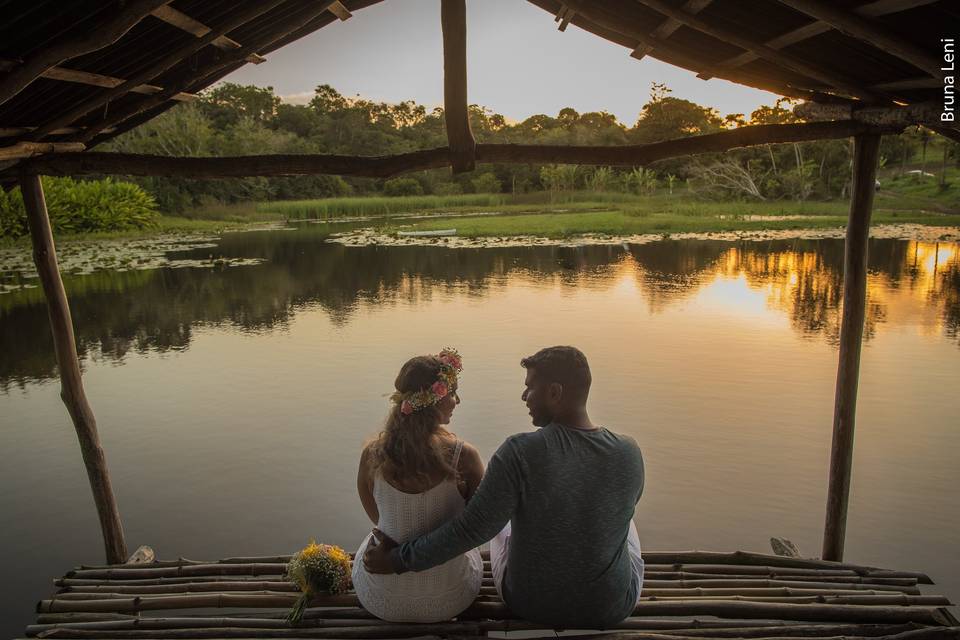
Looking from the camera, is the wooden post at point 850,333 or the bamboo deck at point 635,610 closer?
the bamboo deck at point 635,610

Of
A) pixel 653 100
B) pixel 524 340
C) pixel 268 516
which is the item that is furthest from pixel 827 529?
pixel 653 100

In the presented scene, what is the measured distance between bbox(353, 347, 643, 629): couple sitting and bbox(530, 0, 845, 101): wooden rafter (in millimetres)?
1971

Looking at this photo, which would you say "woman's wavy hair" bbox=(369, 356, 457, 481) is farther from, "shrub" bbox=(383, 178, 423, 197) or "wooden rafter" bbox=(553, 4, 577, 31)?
"shrub" bbox=(383, 178, 423, 197)

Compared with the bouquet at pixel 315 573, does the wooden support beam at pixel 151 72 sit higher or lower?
higher

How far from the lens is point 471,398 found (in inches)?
259

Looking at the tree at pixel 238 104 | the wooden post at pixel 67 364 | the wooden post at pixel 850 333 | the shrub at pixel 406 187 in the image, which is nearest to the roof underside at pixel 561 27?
the wooden post at pixel 850 333

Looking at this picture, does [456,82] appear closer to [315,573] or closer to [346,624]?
[315,573]

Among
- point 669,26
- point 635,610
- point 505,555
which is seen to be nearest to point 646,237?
point 669,26

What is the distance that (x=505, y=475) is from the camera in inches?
82.3

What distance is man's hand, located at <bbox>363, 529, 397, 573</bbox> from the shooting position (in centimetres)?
231

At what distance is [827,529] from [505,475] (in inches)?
96.0

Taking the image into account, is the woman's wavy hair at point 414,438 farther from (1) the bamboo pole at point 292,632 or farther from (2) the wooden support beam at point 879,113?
(2) the wooden support beam at point 879,113

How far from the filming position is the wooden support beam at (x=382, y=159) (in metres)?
3.46

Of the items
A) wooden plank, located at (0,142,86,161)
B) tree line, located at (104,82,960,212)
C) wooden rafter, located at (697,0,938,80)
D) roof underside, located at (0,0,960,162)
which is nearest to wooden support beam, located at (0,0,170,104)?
roof underside, located at (0,0,960,162)
